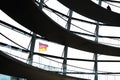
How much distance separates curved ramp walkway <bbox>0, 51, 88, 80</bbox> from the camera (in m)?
16.6

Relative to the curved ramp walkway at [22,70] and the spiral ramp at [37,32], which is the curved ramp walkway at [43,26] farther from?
the curved ramp walkway at [22,70]

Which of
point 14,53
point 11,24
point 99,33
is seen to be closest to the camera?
point 14,53

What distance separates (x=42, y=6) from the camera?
24.0 meters

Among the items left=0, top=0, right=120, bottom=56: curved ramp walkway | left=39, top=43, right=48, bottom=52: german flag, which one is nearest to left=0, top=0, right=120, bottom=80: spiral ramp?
left=0, top=0, right=120, bottom=56: curved ramp walkway

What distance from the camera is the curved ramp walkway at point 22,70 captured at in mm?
16625

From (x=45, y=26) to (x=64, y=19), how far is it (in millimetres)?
5699

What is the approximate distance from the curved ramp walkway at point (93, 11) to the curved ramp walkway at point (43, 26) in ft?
9.21

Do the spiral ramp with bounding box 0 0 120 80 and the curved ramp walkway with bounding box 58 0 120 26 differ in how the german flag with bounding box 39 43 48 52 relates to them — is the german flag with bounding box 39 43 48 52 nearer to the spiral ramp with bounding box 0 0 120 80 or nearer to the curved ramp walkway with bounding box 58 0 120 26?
the spiral ramp with bounding box 0 0 120 80

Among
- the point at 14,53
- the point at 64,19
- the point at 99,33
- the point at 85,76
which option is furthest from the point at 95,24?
the point at 14,53

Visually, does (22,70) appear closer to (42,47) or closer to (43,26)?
(43,26)

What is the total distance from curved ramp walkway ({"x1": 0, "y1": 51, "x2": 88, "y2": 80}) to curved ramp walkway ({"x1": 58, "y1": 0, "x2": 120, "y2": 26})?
6.17 m

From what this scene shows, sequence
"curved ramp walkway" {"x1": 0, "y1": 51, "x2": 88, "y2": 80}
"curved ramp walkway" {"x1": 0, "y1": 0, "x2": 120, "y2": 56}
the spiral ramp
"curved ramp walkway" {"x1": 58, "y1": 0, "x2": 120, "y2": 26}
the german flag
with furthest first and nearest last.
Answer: "curved ramp walkway" {"x1": 58, "y1": 0, "x2": 120, "y2": 26} → the german flag → "curved ramp walkway" {"x1": 0, "y1": 0, "x2": 120, "y2": 56} → the spiral ramp → "curved ramp walkway" {"x1": 0, "y1": 51, "x2": 88, "y2": 80}

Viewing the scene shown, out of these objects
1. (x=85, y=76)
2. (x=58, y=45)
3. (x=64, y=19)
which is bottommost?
(x=85, y=76)

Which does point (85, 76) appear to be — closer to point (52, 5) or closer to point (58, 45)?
point (58, 45)
